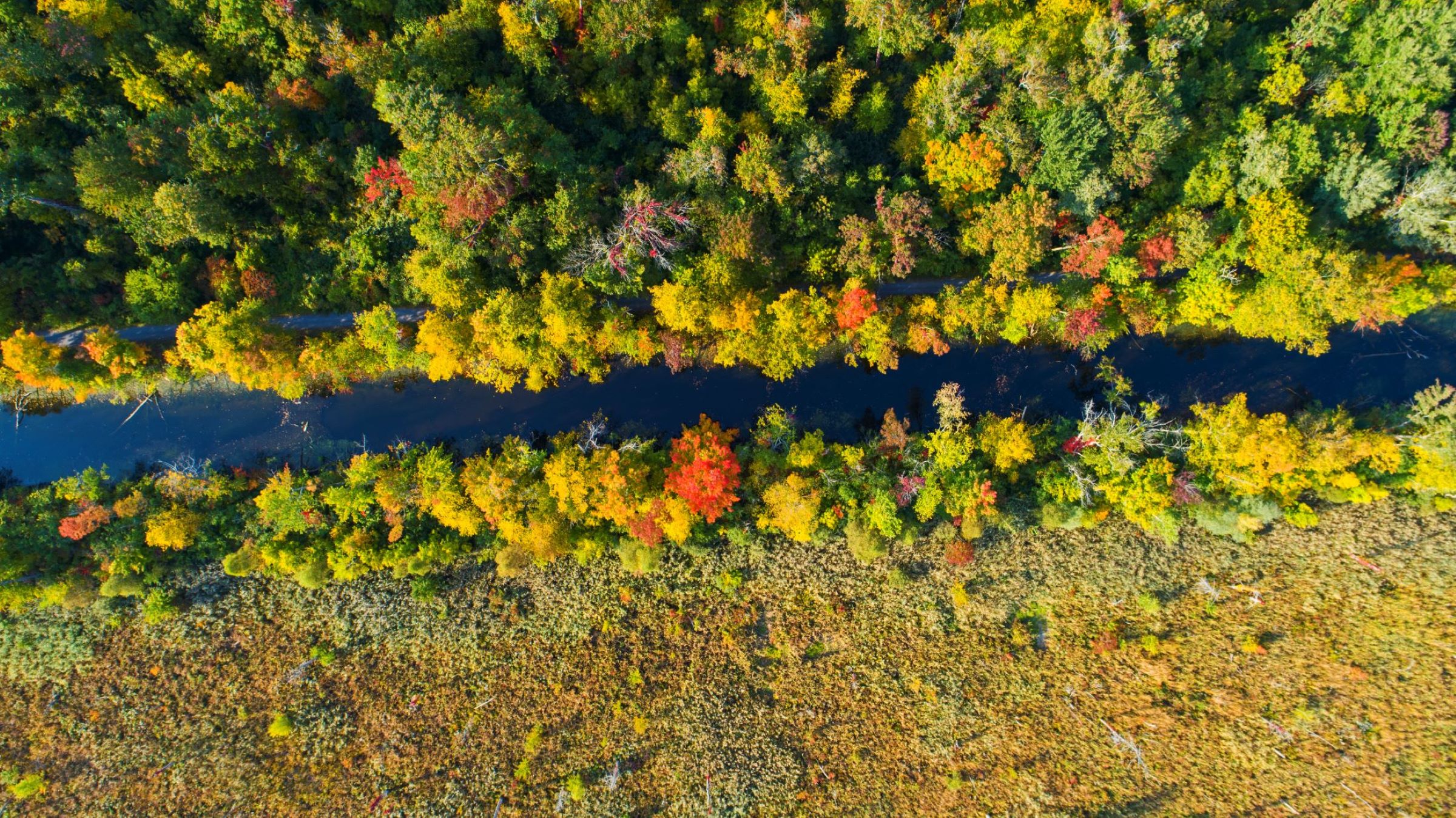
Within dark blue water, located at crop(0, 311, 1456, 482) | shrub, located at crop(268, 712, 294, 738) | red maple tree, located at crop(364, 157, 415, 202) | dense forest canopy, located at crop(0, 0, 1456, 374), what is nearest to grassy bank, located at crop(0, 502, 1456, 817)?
shrub, located at crop(268, 712, 294, 738)

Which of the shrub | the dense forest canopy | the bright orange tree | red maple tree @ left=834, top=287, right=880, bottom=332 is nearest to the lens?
the dense forest canopy

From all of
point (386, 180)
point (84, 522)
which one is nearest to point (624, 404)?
point (386, 180)

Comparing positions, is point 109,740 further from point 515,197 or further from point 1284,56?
point 1284,56

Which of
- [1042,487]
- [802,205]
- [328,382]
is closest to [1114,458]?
[1042,487]

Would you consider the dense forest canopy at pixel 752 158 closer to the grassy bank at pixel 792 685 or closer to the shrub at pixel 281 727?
the grassy bank at pixel 792 685

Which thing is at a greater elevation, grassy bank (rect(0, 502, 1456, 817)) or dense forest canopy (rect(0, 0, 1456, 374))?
dense forest canopy (rect(0, 0, 1456, 374))

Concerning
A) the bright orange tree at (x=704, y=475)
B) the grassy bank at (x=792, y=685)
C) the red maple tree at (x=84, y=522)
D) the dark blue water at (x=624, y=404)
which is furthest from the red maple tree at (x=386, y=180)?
the red maple tree at (x=84, y=522)

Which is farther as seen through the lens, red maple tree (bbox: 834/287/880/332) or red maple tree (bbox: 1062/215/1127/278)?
red maple tree (bbox: 834/287/880/332)

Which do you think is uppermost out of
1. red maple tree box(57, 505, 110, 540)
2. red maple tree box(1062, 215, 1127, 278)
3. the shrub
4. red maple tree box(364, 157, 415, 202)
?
red maple tree box(1062, 215, 1127, 278)

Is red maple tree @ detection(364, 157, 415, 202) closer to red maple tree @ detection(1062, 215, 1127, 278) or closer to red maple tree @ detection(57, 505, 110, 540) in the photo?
red maple tree @ detection(57, 505, 110, 540)
